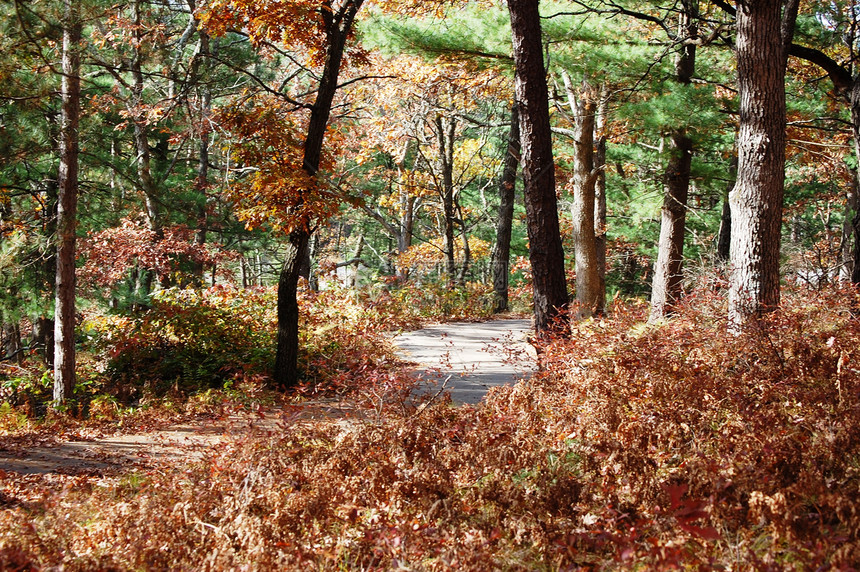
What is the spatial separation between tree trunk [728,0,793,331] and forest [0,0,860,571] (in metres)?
0.03

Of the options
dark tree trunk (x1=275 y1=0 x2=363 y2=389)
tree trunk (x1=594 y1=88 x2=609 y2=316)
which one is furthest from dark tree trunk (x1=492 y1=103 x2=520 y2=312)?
dark tree trunk (x1=275 y1=0 x2=363 y2=389)

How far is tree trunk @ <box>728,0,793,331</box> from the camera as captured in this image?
7.07 m

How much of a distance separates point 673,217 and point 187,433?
967 cm

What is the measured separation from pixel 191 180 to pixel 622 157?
43.4ft

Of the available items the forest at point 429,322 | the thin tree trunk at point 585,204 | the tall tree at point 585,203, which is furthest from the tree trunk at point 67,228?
the thin tree trunk at point 585,204

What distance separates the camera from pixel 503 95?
58.6 feet

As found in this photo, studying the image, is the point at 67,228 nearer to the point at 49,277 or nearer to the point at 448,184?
the point at 49,277

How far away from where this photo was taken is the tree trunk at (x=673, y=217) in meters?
12.7

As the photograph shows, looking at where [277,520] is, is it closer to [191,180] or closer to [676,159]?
[676,159]

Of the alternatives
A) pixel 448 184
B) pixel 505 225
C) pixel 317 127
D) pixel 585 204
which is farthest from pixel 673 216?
pixel 448 184

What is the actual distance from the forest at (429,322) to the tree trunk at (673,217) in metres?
0.06

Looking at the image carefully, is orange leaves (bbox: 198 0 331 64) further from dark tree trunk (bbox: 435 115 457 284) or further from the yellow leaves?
the yellow leaves

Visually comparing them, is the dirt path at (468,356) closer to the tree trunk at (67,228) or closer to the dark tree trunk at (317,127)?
the dark tree trunk at (317,127)

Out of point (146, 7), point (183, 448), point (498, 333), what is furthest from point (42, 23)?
point (498, 333)
